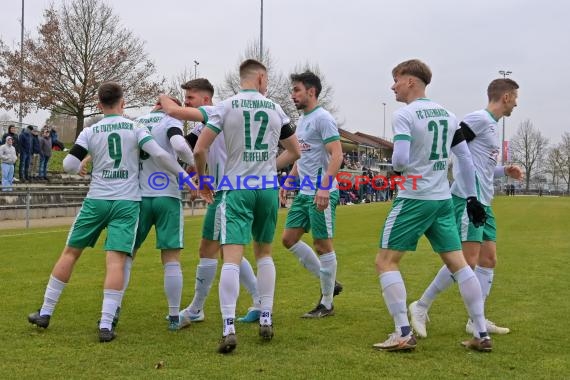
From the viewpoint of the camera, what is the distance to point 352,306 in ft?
22.3

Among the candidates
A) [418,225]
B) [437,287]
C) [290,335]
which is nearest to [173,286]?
[290,335]

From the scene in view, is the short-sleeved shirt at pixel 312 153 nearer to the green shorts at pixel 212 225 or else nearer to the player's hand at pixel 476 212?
the green shorts at pixel 212 225

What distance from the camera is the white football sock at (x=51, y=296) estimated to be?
17.8ft

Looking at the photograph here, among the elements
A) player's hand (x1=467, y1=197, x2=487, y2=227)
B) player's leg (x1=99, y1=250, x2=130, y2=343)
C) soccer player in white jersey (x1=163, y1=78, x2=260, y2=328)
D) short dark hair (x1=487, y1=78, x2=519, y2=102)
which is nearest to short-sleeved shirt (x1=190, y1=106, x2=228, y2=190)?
soccer player in white jersey (x1=163, y1=78, x2=260, y2=328)

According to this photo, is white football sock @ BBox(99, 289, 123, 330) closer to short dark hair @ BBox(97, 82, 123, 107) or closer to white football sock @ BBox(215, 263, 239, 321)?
white football sock @ BBox(215, 263, 239, 321)

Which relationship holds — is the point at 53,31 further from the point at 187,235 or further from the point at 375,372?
the point at 375,372

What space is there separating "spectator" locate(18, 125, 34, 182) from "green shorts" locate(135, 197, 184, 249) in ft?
61.1

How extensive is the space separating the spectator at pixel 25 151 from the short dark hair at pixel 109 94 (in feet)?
60.5

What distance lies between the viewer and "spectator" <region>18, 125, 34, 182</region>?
2236 cm

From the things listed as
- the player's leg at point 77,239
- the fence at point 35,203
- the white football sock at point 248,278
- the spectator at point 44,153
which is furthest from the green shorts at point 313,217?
the spectator at point 44,153

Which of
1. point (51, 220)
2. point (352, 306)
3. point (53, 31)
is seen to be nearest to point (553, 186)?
point (53, 31)

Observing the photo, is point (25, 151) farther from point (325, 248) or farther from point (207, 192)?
point (207, 192)

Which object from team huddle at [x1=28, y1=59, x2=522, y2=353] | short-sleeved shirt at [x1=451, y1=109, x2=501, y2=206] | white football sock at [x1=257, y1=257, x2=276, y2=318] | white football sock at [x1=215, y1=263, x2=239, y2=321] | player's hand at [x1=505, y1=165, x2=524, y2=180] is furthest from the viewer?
player's hand at [x1=505, y1=165, x2=524, y2=180]

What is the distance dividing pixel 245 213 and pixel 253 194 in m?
0.18
